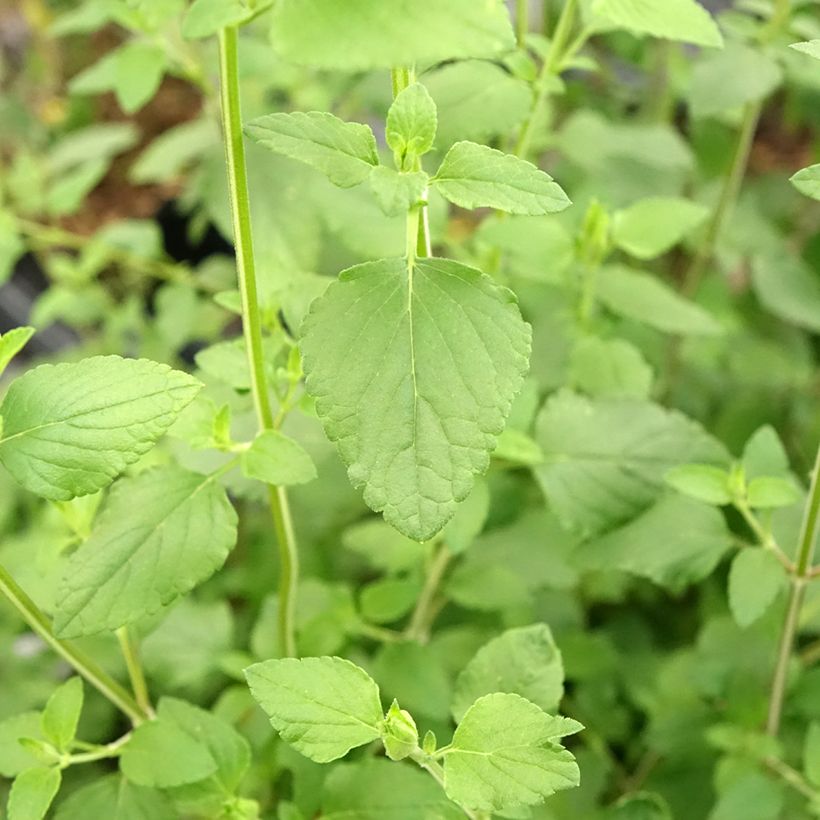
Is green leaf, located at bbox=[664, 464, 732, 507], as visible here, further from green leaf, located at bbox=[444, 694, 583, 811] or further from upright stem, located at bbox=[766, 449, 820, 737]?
green leaf, located at bbox=[444, 694, 583, 811]

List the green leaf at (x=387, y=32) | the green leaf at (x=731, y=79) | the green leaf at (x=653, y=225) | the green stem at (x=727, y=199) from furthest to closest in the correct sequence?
the green stem at (x=727, y=199), the green leaf at (x=731, y=79), the green leaf at (x=653, y=225), the green leaf at (x=387, y=32)

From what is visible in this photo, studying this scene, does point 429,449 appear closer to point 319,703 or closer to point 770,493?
point 319,703

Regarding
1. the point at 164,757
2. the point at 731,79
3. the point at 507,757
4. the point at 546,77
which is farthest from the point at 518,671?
the point at 731,79

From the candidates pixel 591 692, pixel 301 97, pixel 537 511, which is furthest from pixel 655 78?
pixel 591 692

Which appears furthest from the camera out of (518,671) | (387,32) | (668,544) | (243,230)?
(668,544)

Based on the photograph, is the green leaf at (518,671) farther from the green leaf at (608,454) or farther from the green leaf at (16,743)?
the green leaf at (16,743)

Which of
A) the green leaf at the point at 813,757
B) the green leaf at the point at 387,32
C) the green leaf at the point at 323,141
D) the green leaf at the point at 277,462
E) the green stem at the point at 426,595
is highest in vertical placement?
the green leaf at the point at 387,32

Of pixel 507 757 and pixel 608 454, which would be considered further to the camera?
pixel 608 454

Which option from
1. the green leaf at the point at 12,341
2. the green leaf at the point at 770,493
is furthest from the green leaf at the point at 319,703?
the green leaf at the point at 770,493
